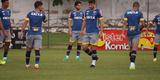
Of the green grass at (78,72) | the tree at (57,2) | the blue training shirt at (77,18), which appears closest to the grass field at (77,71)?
the green grass at (78,72)

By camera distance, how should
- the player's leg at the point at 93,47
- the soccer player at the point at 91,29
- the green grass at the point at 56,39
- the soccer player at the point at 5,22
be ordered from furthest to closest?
the green grass at the point at 56,39
the soccer player at the point at 5,22
the soccer player at the point at 91,29
the player's leg at the point at 93,47

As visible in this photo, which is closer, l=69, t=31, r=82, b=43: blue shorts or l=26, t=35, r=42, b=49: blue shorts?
l=26, t=35, r=42, b=49: blue shorts

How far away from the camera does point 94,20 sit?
22.8 m

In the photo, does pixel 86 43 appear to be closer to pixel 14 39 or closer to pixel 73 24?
pixel 73 24

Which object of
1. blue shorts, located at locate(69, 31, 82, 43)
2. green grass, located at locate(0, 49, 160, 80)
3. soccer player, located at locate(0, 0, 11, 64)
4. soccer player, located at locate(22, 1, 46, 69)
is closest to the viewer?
green grass, located at locate(0, 49, 160, 80)

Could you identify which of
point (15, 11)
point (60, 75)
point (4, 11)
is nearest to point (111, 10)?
point (15, 11)

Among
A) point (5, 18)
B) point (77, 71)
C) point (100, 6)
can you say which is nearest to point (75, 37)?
point (5, 18)

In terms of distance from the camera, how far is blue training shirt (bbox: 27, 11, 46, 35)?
70.3 ft

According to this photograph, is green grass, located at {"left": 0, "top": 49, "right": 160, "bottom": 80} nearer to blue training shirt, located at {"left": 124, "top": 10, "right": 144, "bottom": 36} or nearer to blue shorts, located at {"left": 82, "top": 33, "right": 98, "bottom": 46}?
blue shorts, located at {"left": 82, "top": 33, "right": 98, "bottom": 46}

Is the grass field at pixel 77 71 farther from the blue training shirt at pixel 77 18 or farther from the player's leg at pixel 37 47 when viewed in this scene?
the blue training shirt at pixel 77 18

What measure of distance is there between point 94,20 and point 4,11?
11.8ft

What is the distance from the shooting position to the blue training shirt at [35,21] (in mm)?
21438

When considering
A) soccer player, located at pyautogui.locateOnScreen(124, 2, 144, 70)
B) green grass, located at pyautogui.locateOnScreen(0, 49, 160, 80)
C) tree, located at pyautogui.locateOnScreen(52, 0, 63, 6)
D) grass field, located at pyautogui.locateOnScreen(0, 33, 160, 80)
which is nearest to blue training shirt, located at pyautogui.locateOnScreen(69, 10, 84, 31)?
grass field, located at pyautogui.locateOnScreen(0, 33, 160, 80)

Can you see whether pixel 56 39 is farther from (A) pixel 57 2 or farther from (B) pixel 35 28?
(B) pixel 35 28
